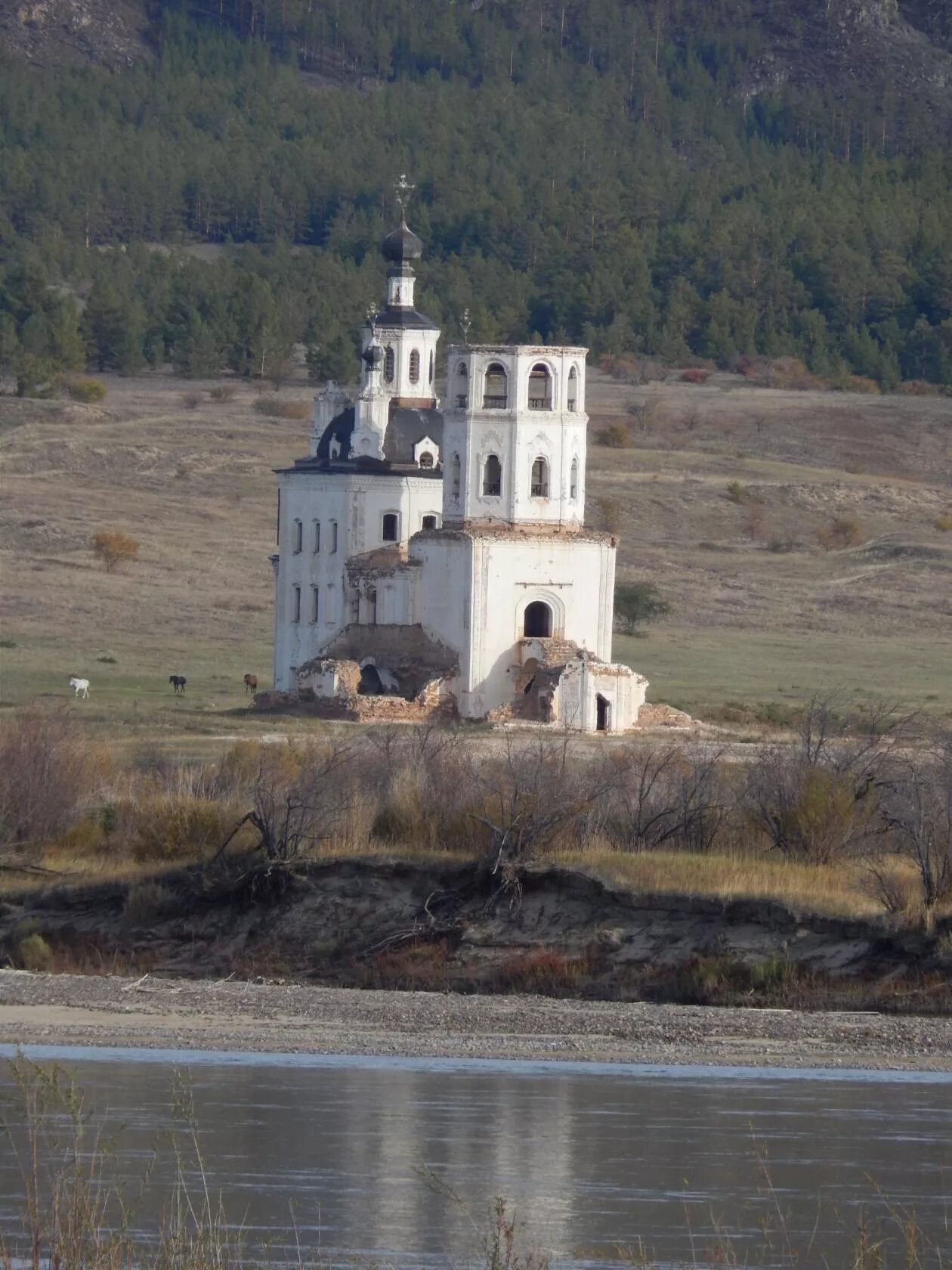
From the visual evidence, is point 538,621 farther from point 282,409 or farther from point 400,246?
point 282,409

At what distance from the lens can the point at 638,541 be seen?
9175 cm

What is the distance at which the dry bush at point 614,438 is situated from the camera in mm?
105438

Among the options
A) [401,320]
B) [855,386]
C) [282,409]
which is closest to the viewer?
[401,320]

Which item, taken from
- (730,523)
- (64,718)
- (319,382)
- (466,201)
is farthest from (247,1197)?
(466,201)

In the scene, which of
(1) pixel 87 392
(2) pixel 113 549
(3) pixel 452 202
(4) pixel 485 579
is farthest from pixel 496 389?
(3) pixel 452 202

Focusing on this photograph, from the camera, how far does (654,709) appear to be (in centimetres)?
6044

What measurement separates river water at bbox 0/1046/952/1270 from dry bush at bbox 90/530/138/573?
2143 inches

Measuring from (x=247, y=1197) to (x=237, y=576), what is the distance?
200ft

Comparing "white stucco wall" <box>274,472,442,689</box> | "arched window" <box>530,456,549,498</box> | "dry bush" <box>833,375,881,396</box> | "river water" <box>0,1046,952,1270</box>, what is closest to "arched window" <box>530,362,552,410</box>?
"arched window" <box>530,456,549,498</box>

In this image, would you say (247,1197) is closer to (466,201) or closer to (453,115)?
(466,201)

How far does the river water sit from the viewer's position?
67.5 feet

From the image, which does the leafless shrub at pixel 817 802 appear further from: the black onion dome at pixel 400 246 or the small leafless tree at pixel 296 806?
the black onion dome at pixel 400 246

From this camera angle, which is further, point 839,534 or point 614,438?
point 614,438

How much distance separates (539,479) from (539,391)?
5.95 ft
